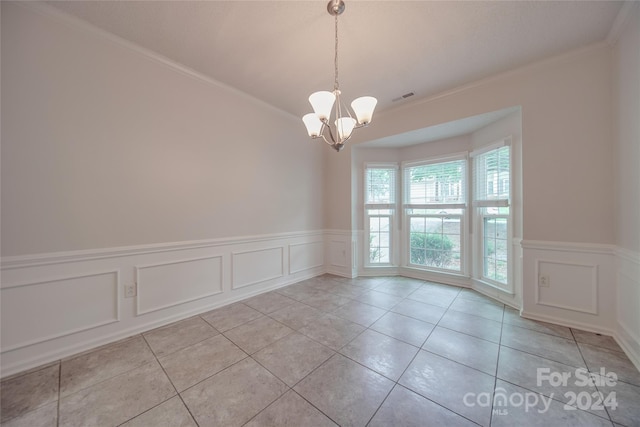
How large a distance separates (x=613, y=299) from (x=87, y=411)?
4290mm

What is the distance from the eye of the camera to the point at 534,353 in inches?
74.9

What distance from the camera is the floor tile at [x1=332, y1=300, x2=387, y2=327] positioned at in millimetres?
2486

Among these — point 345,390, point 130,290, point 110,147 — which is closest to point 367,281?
point 345,390

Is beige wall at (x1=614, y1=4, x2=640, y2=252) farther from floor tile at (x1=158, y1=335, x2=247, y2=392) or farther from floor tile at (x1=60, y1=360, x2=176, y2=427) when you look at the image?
floor tile at (x1=60, y1=360, x2=176, y2=427)

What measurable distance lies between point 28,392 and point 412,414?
2.50 metres

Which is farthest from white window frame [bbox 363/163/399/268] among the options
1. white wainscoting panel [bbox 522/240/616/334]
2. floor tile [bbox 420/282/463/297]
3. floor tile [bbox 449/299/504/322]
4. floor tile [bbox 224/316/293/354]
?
floor tile [bbox 224/316/293/354]

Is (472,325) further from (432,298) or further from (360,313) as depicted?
(360,313)

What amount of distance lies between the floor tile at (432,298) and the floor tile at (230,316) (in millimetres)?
2070

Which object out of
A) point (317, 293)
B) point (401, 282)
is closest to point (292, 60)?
point (317, 293)

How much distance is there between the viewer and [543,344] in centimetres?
203

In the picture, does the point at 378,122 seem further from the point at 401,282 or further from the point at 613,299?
the point at 613,299

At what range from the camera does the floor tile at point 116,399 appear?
133 centimetres

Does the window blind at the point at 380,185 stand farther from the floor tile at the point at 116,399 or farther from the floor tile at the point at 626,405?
the floor tile at the point at 116,399

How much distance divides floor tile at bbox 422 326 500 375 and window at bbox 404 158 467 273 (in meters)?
1.72
